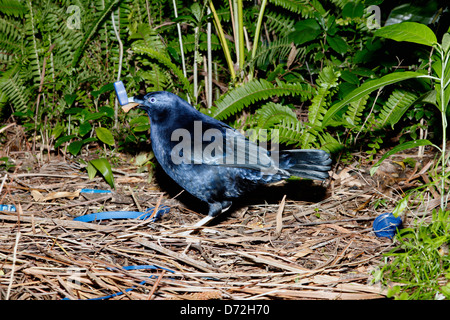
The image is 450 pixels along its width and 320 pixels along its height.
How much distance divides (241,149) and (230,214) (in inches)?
30.9

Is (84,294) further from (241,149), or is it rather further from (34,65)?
(34,65)

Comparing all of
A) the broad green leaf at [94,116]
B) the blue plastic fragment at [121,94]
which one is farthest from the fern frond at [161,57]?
the broad green leaf at [94,116]

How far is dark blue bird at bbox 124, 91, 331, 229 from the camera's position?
389 centimetres

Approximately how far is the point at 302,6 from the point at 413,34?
2363 mm

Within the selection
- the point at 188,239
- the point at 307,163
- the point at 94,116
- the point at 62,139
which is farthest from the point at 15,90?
the point at 307,163

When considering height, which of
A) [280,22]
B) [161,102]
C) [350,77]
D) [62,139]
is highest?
[280,22]

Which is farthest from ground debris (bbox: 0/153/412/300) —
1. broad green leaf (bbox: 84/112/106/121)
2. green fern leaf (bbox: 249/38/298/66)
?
green fern leaf (bbox: 249/38/298/66)

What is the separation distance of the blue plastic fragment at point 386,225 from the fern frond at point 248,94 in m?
1.70

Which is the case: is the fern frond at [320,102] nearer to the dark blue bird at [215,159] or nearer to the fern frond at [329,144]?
the fern frond at [329,144]

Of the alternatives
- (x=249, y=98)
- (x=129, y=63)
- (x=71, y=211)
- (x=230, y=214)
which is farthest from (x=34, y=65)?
(x=230, y=214)

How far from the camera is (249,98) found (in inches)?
182

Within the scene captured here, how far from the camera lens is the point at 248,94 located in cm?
464

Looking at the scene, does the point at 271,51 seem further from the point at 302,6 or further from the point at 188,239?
the point at 188,239

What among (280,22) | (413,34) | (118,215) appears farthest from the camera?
(280,22)
